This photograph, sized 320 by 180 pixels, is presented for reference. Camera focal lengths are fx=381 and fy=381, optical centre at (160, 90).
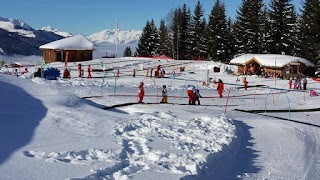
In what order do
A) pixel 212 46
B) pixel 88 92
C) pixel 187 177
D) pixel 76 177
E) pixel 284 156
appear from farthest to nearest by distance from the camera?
pixel 212 46
pixel 88 92
pixel 284 156
pixel 187 177
pixel 76 177

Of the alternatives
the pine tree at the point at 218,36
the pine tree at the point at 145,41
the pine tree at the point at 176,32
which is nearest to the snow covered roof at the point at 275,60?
the pine tree at the point at 218,36

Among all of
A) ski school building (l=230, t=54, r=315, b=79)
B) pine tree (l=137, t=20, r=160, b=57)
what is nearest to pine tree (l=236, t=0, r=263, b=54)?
ski school building (l=230, t=54, r=315, b=79)

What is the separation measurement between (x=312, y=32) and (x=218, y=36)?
16.5 meters

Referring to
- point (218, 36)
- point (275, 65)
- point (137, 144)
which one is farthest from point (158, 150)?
point (218, 36)

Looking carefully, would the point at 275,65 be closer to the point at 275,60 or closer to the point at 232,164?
the point at 275,60

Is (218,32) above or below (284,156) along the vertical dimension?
above

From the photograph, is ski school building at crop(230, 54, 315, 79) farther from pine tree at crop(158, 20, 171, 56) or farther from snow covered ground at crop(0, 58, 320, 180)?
pine tree at crop(158, 20, 171, 56)

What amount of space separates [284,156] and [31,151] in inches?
271

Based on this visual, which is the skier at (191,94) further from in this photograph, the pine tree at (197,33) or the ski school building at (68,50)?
the pine tree at (197,33)

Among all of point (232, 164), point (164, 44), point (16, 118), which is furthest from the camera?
point (164, 44)

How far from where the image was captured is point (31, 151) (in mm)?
8109

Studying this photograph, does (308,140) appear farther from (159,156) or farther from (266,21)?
(266,21)

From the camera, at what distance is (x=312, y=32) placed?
50.3 meters

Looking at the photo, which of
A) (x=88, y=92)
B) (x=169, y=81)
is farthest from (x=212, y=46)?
(x=88, y=92)
